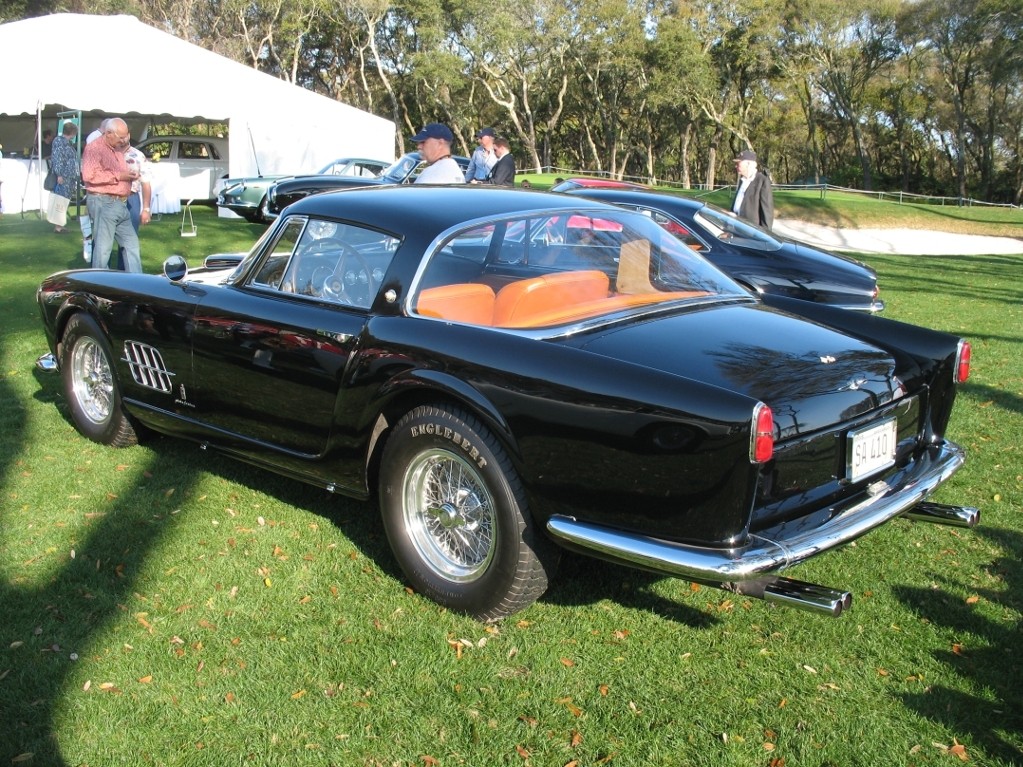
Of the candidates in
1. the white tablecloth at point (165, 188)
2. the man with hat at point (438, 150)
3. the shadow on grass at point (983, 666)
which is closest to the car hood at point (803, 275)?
the man with hat at point (438, 150)

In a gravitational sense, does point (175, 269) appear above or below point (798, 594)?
above

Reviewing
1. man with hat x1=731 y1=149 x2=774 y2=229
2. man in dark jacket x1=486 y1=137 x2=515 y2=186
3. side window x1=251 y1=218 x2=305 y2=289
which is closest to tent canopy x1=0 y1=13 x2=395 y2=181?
man in dark jacket x1=486 y1=137 x2=515 y2=186

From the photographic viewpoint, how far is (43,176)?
66.5 feet

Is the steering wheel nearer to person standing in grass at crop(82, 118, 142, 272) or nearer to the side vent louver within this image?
the side vent louver

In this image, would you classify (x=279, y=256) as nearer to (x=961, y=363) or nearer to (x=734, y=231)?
(x=961, y=363)

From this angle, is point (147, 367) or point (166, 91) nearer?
point (147, 367)

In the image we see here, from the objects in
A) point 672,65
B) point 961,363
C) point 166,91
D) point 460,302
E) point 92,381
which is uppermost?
point 672,65

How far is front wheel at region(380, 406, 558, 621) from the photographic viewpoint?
3533 millimetres

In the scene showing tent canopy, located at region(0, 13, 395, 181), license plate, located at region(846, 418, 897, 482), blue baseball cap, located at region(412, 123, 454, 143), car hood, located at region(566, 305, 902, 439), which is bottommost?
license plate, located at region(846, 418, 897, 482)

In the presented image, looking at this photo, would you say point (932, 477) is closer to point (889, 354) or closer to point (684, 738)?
point (889, 354)

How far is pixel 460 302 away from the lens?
4090 millimetres

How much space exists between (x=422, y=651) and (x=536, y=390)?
1.02 meters

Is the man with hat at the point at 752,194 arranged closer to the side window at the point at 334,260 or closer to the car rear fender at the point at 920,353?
the car rear fender at the point at 920,353

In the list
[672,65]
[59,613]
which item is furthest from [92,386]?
[672,65]
